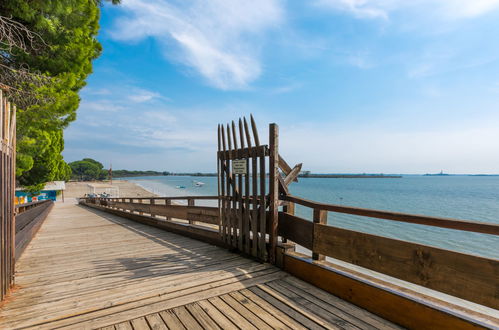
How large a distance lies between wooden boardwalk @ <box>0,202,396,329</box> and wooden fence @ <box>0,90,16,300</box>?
0.31 m

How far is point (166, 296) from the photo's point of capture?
283cm

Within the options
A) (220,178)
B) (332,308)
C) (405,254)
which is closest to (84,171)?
(220,178)

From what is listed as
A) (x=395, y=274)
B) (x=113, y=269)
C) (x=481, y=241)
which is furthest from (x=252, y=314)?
(x=481, y=241)

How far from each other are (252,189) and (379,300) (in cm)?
211

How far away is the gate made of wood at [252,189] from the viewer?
365 cm

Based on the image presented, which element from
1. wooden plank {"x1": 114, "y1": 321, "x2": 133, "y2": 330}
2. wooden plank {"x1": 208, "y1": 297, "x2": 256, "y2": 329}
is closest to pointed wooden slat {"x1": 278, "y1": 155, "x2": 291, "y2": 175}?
wooden plank {"x1": 208, "y1": 297, "x2": 256, "y2": 329}

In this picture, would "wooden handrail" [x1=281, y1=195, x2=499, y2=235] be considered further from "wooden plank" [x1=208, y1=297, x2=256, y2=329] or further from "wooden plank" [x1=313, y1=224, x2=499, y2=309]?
"wooden plank" [x1=208, y1=297, x2=256, y2=329]

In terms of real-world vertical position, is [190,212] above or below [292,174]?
below

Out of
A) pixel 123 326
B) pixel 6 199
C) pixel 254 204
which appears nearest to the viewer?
pixel 123 326

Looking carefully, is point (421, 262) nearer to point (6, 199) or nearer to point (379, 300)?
point (379, 300)

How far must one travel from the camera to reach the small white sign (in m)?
3.99

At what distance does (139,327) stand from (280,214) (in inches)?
89.7

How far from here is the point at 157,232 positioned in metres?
6.64

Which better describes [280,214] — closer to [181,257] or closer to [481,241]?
[181,257]
